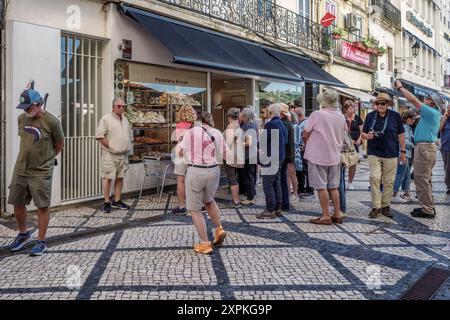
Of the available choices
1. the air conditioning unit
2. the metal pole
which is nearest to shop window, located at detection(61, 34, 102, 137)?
the metal pole

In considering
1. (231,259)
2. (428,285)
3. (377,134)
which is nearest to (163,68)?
(377,134)

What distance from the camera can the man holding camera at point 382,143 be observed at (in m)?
7.11

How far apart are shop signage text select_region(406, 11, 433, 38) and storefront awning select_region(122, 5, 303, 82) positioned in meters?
20.0

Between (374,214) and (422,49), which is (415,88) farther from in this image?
(374,214)

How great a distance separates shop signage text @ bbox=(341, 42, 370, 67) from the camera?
19.4 m

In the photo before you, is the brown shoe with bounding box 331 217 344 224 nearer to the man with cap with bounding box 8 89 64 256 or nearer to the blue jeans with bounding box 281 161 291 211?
the blue jeans with bounding box 281 161 291 211

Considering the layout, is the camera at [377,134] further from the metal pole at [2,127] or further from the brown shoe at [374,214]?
the metal pole at [2,127]

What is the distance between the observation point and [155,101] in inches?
397

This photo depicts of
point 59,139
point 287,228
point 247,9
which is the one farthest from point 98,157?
point 247,9

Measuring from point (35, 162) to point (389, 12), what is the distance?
24255 mm

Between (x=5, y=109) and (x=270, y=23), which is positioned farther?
(x=270, y=23)

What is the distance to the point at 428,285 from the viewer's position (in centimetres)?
425
